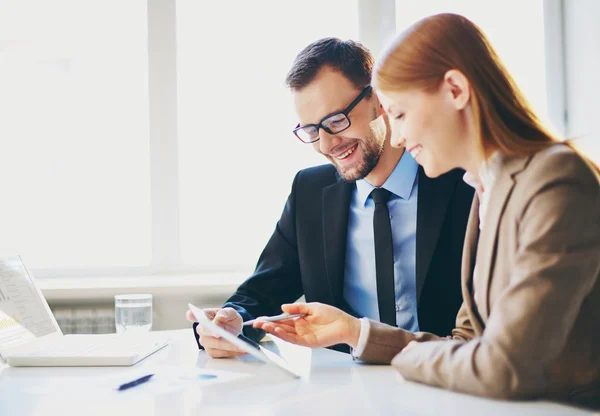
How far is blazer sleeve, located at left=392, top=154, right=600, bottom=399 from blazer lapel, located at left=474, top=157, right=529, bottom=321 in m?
0.05

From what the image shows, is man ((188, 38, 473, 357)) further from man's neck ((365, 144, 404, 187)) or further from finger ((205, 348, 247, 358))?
finger ((205, 348, 247, 358))

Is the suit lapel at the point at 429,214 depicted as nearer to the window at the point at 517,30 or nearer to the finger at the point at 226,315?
the finger at the point at 226,315

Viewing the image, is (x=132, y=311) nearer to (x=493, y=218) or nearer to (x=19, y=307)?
(x=19, y=307)

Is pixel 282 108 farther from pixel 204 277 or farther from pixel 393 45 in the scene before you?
pixel 393 45

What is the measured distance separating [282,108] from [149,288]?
1085 mm

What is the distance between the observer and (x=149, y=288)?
256 centimetres

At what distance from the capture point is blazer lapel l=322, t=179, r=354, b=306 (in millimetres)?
1871

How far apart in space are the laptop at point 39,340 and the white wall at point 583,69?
212cm

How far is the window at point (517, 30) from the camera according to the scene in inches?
119

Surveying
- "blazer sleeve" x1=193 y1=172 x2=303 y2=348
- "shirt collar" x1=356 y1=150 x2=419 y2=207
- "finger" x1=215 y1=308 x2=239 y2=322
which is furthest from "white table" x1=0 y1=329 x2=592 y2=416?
"shirt collar" x1=356 y1=150 x2=419 y2=207

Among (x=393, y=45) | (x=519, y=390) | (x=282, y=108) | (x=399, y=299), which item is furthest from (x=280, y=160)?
(x=519, y=390)

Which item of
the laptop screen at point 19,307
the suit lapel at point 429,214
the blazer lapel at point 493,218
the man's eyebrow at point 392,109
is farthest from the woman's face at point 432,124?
the laptop screen at point 19,307

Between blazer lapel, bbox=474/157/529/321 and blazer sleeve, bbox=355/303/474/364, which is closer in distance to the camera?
blazer lapel, bbox=474/157/529/321

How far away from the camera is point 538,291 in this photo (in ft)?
2.89
